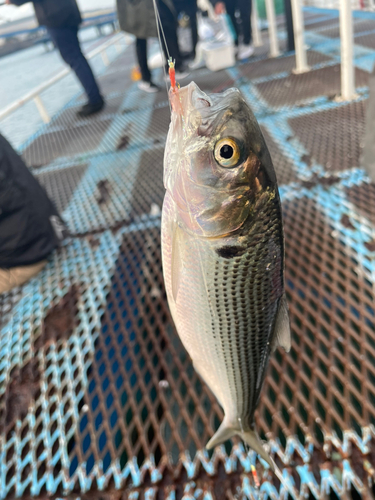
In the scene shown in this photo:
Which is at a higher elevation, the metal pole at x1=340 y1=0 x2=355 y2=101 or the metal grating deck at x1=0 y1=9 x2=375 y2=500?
the metal pole at x1=340 y1=0 x2=355 y2=101

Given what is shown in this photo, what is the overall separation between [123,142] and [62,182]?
1119 mm

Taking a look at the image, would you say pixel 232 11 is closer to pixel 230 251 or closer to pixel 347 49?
pixel 347 49

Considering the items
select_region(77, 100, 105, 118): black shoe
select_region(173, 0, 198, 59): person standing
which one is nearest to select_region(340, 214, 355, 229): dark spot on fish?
select_region(77, 100, 105, 118): black shoe

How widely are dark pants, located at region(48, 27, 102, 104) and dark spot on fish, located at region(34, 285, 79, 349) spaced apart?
15.0ft

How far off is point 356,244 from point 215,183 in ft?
5.10

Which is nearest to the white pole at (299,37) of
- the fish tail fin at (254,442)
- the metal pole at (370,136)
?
the metal pole at (370,136)

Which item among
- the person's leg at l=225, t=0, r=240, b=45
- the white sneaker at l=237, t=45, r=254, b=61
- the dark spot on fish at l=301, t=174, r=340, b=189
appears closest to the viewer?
the dark spot on fish at l=301, t=174, r=340, b=189

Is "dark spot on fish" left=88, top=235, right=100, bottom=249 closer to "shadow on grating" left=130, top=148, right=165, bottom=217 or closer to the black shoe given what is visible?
"shadow on grating" left=130, top=148, right=165, bottom=217

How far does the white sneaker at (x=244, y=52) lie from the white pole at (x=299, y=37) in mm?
1907

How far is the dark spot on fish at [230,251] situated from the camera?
1.01m

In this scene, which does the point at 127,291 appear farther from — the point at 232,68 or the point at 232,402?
the point at 232,68

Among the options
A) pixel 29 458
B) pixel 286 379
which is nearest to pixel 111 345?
pixel 29 458

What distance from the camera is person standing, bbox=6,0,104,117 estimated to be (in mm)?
4438

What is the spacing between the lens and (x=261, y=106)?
13.8ft
